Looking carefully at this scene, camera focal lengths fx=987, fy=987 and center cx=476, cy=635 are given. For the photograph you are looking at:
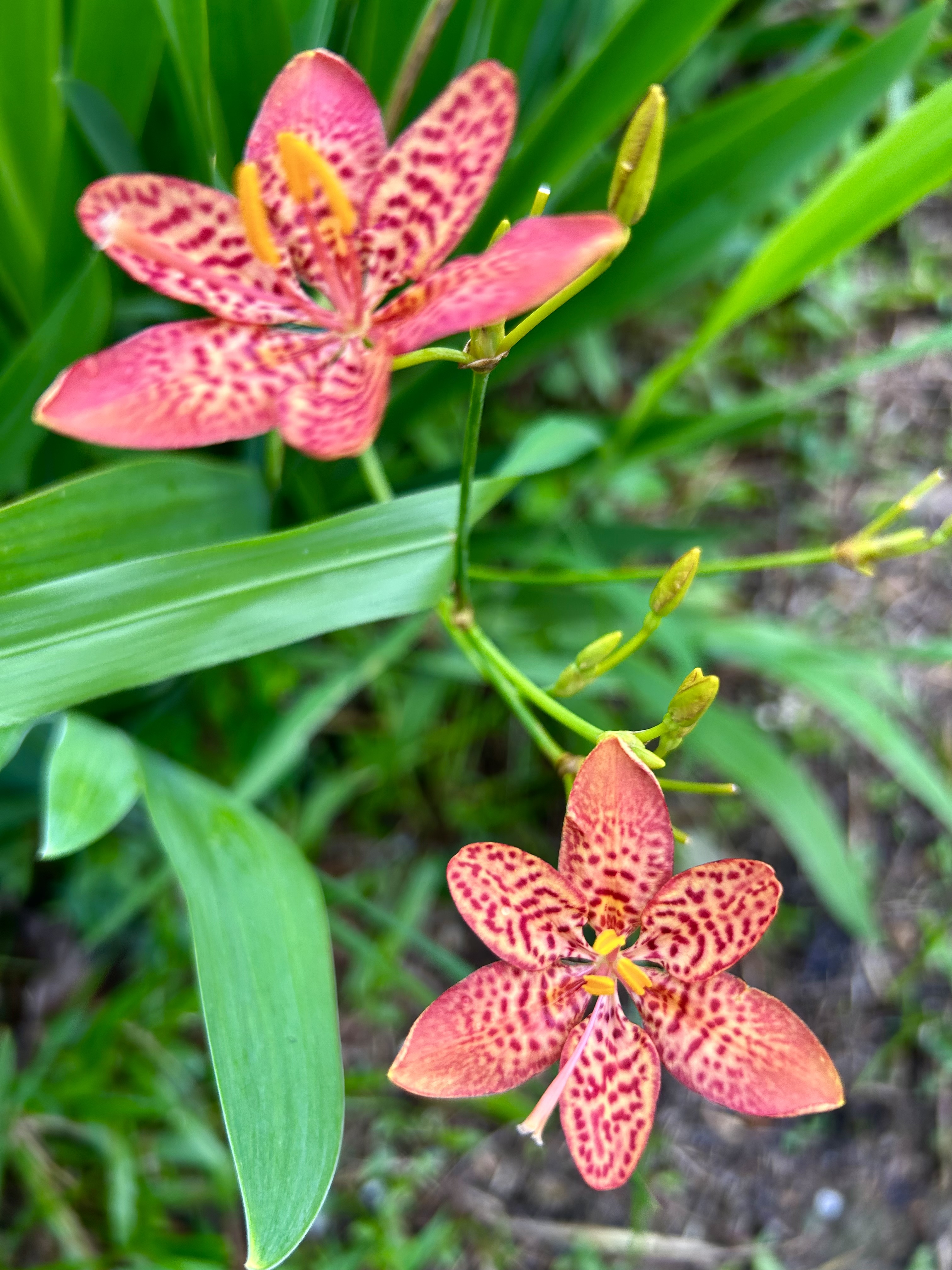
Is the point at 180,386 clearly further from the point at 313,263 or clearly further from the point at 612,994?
the point at 612,994

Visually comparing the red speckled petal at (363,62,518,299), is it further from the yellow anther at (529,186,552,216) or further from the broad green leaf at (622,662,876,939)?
the broad green leaf at (622,662,876,939)

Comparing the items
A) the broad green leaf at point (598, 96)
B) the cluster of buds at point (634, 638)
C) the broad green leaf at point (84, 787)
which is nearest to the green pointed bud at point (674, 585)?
the cluster of buds at point (634, 638)

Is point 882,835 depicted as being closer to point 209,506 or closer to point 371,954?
point 371,954

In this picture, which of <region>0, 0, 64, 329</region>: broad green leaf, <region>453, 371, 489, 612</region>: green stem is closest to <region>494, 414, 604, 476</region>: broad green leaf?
<region>453, 371, 489, 612</region>: green stem

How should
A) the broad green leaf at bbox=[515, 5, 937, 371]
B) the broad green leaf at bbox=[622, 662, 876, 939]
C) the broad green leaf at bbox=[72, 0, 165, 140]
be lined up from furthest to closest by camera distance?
the broad green leaf at bbox=[622, 662, 876, 939], the broad green leaf at bbox=[515, 5, 937, 371], the broad green leaf at bbox=[72, 0, 165, 140]

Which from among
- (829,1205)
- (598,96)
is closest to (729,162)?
(598,96)

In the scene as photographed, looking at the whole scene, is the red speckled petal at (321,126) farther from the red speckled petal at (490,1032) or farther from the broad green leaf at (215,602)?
the red speckled petal at (490,1032)

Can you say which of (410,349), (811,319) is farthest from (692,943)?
(811,319)
